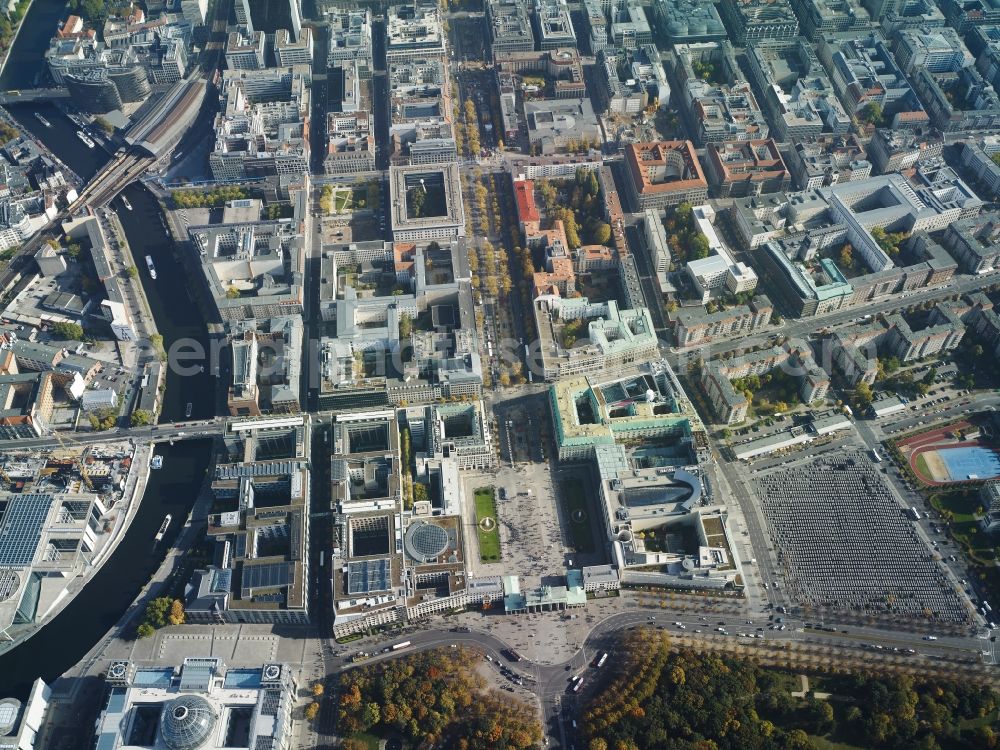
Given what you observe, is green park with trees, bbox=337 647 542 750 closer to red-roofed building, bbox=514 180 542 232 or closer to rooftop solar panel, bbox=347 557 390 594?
rooftop solar panel, bbox=347 557 390 594

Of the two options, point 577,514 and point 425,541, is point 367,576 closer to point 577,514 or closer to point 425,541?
point 425,541

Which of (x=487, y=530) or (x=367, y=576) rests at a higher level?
(x=487, y=530)

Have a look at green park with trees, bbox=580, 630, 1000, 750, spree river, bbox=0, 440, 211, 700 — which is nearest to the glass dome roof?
spree river, bbox=0, 440, 211, 700

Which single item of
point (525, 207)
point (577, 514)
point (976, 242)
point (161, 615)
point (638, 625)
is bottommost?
point (638, 625)

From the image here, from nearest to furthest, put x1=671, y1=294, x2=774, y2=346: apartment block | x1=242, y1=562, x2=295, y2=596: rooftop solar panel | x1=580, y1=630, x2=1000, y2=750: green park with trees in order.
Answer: x1=580, y1=630, x2=1000, y2=750: green park with trees, x1=242, y1=562, x2=295, y2=596: rooftop solar panel, x1=671, y1=294, x2=774, y2=346: apartment block

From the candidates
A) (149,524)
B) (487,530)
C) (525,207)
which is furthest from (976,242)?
(149,524)
